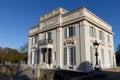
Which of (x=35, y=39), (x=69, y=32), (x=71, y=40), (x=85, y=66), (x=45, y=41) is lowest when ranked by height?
(x=85, y=66)

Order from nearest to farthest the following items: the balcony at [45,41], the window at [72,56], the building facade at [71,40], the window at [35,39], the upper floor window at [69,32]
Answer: the building facade at [71,40] < the window at [72,56] < the upper floor window at [69,32] < the balcony at [45,41] < the window at [35,39]

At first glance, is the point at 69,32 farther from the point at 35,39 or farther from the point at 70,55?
the point at 35,39

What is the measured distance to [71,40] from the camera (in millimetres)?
22250

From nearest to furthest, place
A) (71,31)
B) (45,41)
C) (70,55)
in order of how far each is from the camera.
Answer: (70,55) < (71,31) < (45,41)

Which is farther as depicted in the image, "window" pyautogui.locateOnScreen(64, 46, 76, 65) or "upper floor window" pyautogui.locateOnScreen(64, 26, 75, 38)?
"upper floor window" pyautogui.locateOnScreen(64, 26, 75, 38)

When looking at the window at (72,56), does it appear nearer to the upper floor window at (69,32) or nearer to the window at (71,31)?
the window at (71,31)

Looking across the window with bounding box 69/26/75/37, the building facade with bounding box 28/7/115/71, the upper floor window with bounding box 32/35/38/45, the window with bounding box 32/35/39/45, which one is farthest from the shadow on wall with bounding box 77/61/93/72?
the upper floor window with bounding box 32/35/38/45

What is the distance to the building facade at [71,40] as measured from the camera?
20.8 metres

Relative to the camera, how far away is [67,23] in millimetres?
23328

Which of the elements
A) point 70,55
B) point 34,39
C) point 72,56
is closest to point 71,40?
point 70,55

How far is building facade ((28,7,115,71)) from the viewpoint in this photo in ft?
68.4

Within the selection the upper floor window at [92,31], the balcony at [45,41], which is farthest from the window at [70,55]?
the balcony at [45,41]

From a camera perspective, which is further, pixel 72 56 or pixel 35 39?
pixel 35 39

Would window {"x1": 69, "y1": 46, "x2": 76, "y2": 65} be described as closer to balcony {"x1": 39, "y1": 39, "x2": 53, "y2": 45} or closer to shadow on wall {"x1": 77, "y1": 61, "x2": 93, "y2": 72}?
shadow on wall {"x1": 77, "y1": 61, "x2": 93, "y2": 72}
